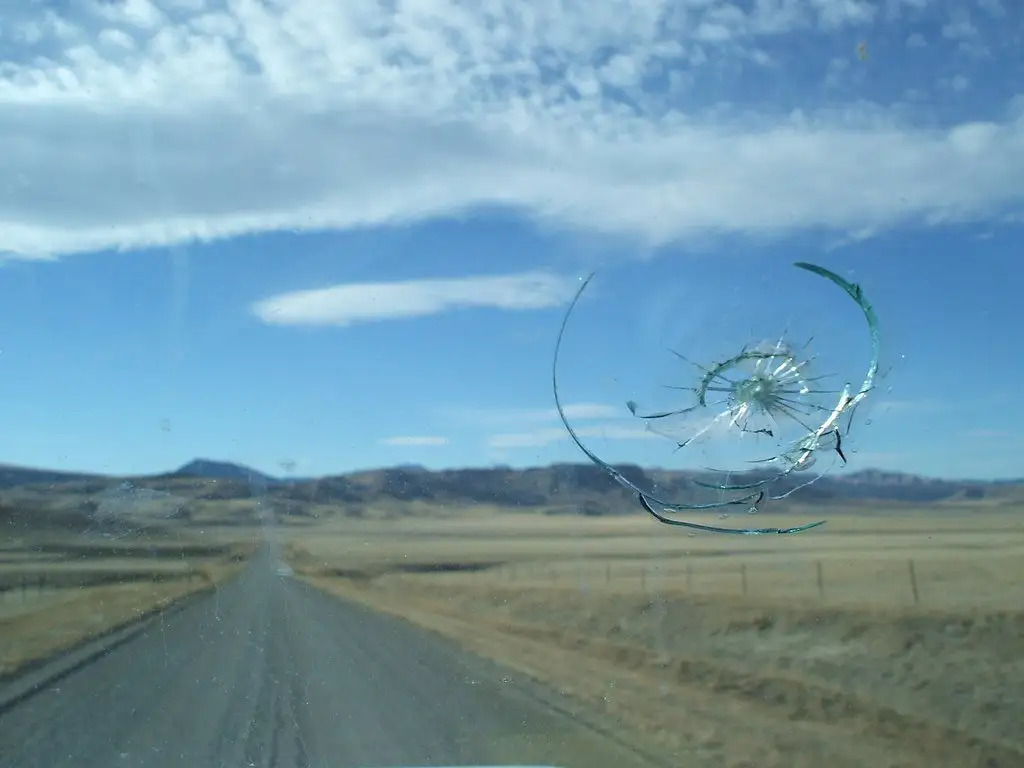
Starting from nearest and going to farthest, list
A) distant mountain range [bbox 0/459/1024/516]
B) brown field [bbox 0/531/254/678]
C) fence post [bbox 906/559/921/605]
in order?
distant mountain range [bbox 0/459/1024/516], brown field [bbox 0/531/254/678], fence post [bbox 906/559/921/605]

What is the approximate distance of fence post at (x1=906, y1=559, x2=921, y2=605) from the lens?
27.4 m

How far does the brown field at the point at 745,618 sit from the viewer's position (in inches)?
567

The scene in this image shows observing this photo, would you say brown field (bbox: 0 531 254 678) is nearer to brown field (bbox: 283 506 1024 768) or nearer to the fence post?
brown field (bbox: 283 506 1024 768)

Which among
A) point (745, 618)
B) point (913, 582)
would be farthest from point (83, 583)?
point (913, 582)

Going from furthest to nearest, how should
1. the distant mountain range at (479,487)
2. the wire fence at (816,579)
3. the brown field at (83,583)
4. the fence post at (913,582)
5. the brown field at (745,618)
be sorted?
the wire fence at (816,579) → the fence post at (913,582) → the brown field at (83,583) → the distant mountain range at (479,487) → the brown field at (745,618)

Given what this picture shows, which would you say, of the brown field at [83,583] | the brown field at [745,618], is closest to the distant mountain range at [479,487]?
the brown field at [745,618]

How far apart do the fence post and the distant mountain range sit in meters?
2.86

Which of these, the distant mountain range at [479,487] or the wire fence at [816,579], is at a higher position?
the distant mountain range at [479,487]

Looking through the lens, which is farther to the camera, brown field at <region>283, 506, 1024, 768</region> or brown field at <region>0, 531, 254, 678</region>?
brown field at <region>0, 531, 254, 678</region>

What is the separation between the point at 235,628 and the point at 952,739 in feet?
52.1

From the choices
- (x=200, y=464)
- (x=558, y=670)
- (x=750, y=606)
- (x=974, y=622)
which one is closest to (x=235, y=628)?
(x=200, y=464)

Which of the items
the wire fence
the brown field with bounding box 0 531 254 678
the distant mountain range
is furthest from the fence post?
the brown field with bounding box 0 531 254 678

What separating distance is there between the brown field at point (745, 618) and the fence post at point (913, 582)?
10 centimetres

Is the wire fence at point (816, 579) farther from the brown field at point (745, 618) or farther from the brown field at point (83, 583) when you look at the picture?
the brown field at point (83, 583)
